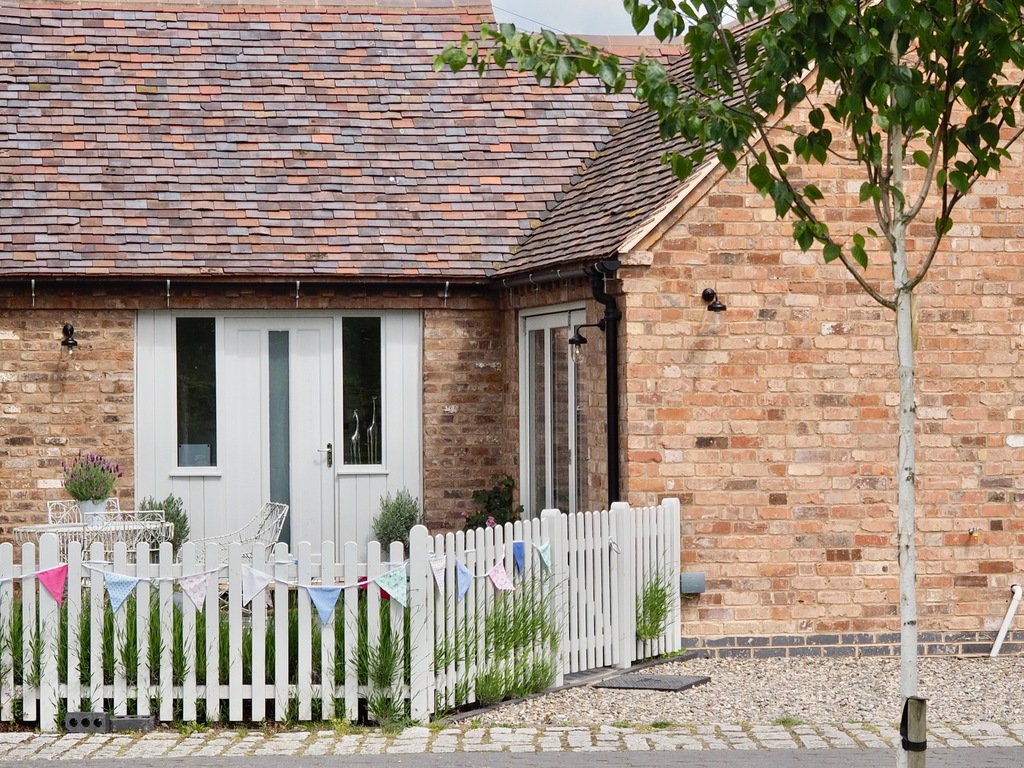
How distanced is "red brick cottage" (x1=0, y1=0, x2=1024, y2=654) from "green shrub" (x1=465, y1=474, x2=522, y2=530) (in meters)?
0.23

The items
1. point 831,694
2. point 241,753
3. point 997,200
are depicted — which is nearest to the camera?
point 241,753

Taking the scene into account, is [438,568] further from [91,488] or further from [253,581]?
[91,488]

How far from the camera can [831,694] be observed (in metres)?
9.44

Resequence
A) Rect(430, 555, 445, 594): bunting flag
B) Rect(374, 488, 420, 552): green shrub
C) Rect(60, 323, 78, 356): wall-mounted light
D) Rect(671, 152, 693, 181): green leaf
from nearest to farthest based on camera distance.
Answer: Rect(671, 152, 693, 181): green leaf < Rect(430, 555, 445, 594): bunting flag < Rect(60, 323, 78, 356): wall-mounted light < Rect(374, 488, 420, 552): green shrub

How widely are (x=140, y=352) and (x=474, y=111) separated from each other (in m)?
4.19

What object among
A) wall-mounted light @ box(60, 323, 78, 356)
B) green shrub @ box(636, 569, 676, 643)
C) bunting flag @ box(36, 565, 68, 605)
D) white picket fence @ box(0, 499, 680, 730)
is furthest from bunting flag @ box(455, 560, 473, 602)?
wall-mounted light @ box(60, 323, 78, 356)

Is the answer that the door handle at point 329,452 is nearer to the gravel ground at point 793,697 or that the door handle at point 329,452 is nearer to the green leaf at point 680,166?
the gravel ground at point 793,697

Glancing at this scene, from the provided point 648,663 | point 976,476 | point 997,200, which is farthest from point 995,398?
point 648,663

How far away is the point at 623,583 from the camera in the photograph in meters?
10.3

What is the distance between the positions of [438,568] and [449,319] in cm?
563

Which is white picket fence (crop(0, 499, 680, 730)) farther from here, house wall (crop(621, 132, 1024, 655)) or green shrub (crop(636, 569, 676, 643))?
house wall (crop(621, 132, 1024, 655))

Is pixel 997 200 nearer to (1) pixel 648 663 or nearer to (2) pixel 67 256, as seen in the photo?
(1) pixel 648 663

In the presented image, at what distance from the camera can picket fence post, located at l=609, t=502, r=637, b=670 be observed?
10203 mm

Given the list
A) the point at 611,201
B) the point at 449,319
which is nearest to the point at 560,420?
the point at 611,201
